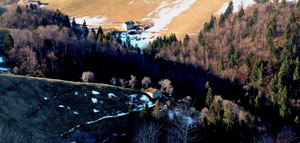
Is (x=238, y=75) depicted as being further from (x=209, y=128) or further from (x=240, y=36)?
(x=209, y=128)

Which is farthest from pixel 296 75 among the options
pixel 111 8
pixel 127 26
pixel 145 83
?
pixel 111 8

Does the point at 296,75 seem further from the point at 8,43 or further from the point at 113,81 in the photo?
the point at 8,43

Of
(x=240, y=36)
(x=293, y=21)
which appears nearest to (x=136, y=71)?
(x=240, y=36)

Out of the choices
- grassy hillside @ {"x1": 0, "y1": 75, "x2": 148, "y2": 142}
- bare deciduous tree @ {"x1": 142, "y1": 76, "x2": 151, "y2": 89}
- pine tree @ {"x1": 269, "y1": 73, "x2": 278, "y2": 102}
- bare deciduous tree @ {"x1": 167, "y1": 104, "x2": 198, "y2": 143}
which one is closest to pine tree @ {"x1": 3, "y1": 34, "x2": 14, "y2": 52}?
grassy hillside @ {"x1": 0, "y1": 75, "x2": 148, "y2": 142}

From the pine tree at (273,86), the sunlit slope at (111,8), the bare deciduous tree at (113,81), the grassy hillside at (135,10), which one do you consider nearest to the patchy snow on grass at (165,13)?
the grassy hillside at (135,10)

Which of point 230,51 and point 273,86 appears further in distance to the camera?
point 230,51

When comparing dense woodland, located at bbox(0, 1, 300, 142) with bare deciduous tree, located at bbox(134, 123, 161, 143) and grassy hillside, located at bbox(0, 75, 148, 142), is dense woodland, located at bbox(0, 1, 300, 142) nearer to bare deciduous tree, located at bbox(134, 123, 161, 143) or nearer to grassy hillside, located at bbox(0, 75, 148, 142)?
bare deciduous tree, located at bbox(134, 123, 161, 143)

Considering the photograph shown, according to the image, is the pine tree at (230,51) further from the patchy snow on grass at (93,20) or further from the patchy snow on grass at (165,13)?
the patchy snow on grass at (93,20)
